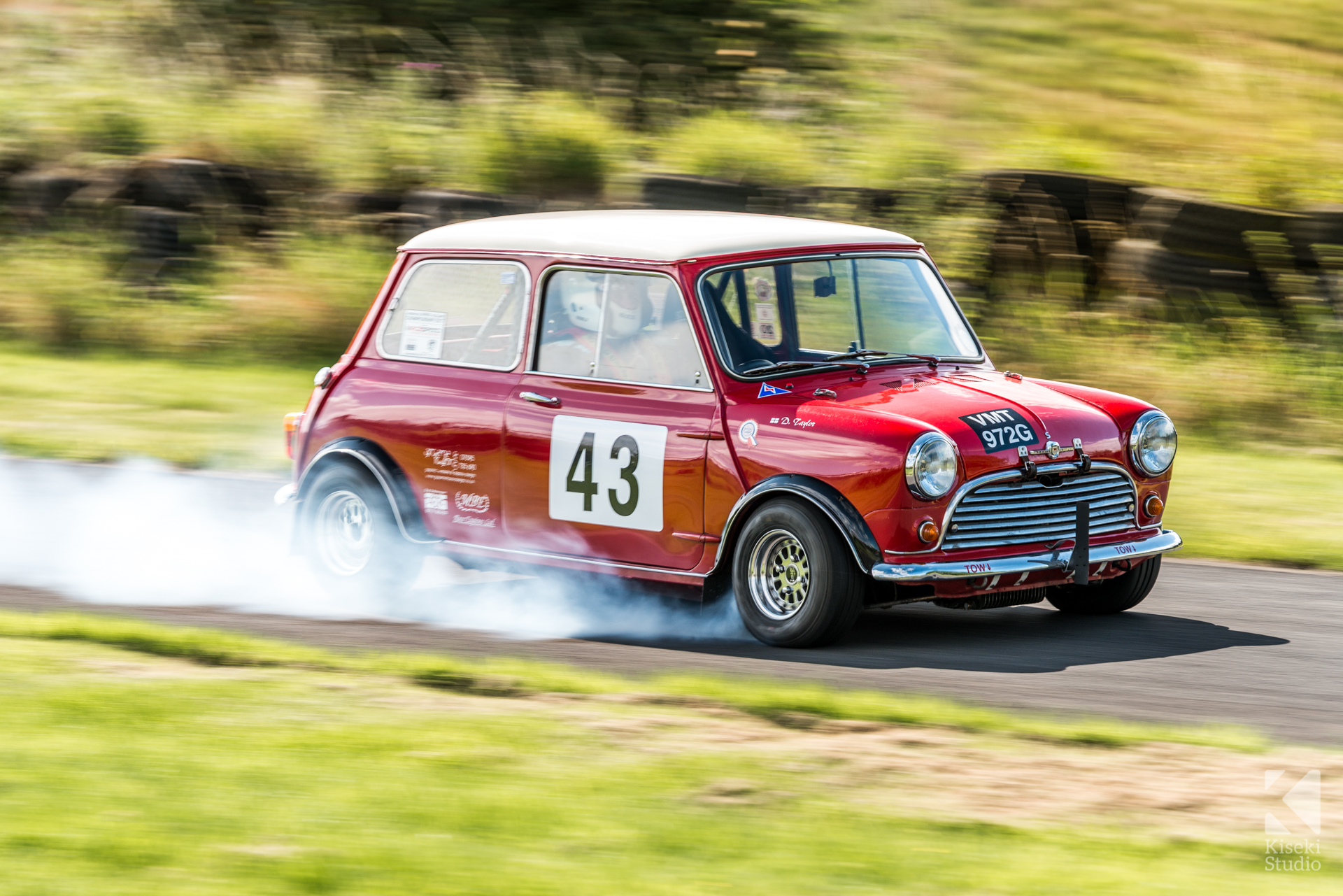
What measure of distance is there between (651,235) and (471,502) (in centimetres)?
151

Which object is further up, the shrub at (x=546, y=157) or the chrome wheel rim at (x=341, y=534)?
the shrub at (x=546, y=157)

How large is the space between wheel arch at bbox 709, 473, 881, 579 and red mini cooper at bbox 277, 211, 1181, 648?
0.04ft

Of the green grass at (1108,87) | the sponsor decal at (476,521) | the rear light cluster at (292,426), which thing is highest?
the green grass at (1108,87)

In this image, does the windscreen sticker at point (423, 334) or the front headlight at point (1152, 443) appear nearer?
the front headlight at point (1152, 443)

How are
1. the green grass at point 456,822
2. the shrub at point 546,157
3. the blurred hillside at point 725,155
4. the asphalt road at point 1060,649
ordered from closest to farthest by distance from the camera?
1. the green grass at point 456,822
2. the asphalt road at point 1060,649
3. the blurred hillside at point 725,155
4. the shrub at point 546,157

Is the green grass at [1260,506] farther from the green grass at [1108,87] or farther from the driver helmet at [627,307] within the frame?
the green grass at [1108,87]

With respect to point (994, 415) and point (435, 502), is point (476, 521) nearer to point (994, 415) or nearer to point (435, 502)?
point (435, 502)

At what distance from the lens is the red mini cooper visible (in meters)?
7.07

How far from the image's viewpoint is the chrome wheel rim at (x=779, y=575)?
7199 millimetres

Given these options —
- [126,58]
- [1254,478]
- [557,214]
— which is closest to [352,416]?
[557,214]

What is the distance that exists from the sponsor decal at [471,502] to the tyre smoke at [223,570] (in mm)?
509

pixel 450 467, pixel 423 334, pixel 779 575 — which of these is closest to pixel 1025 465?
pixel 779 575

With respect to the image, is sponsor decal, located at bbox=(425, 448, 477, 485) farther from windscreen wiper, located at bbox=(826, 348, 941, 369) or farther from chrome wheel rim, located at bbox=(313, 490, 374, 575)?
windscreen wiper, located at bbox=(826, 348, 941, 369)

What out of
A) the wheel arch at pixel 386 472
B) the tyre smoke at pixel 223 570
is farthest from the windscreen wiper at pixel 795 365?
the wheel arch at pixel 386 472
